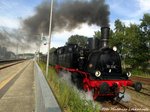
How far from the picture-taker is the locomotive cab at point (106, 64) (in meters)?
13.9

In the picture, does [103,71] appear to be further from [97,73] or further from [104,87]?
[104,87]

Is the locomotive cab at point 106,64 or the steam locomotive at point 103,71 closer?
the steam locomotive at point 103,71

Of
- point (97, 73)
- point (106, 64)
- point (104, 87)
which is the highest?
point (106, 64)

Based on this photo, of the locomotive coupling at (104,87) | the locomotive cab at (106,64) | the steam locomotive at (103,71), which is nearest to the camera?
the locomotive coupling at (104,87)

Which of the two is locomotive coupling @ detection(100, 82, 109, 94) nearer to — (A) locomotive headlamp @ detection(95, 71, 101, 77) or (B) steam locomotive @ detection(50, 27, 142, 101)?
(B) steam locomotive @ detection(50, 27, 142, 101)

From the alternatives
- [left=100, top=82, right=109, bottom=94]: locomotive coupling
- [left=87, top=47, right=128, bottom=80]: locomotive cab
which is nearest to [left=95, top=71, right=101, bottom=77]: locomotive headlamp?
[left=87, top=47, right=128, bottom=80]: locomotive cab

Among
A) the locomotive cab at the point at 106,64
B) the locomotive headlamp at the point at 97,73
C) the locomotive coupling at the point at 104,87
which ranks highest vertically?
the locomotive cab at the point at 106,64

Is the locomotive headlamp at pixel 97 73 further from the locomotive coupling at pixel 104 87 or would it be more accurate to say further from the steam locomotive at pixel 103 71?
the locomotive coupling at pixel 104 87

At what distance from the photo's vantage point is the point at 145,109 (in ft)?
38.4

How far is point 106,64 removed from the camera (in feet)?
46.4

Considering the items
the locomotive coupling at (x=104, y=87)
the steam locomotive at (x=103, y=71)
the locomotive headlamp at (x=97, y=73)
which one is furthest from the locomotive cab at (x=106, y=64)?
the locomotive coupling at (x=104, y=87)

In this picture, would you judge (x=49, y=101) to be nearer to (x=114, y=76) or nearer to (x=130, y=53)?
(x=114, y=76)

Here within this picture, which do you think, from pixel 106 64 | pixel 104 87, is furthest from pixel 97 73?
pixel 106 64

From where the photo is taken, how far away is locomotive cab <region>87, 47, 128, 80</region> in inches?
549
